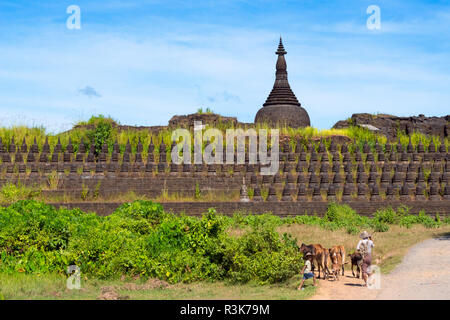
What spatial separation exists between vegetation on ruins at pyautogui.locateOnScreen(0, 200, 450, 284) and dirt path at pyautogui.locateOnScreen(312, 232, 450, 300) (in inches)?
41.6

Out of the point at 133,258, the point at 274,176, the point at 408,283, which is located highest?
the point at 274,176

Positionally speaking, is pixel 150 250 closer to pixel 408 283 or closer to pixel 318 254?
pixel 318 254

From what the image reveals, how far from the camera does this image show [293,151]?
20750 mm

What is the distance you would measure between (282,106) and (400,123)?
18.7 feet

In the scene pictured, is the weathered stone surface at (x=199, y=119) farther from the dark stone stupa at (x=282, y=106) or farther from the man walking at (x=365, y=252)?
the man walking at (x=365, y=252)

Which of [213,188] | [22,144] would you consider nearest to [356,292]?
[213,188]

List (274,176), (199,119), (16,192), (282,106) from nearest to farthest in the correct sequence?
(16,192), (274,176), (199,119), (282,106)

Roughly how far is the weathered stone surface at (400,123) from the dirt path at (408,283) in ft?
42.0

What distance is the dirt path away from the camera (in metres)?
8.20

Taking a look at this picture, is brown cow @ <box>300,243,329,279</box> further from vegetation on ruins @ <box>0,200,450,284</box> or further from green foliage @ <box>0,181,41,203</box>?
green foliage @ <box>0,181,41,203</box>

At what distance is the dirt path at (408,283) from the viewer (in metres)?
8.20

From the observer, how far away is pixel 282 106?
2636 cm
